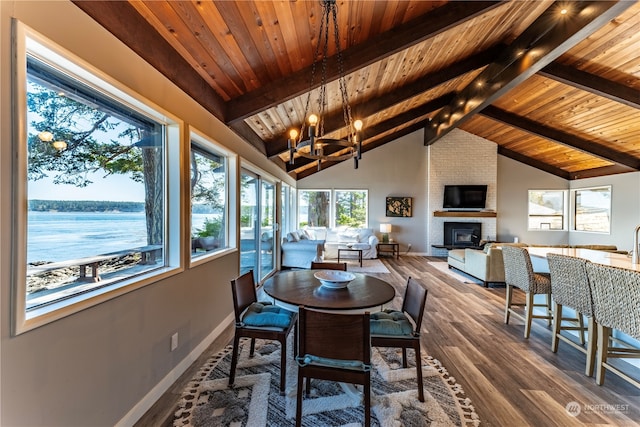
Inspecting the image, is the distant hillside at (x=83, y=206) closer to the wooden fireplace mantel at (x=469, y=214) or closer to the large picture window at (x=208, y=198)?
the large picture window at (x=208, y=198)

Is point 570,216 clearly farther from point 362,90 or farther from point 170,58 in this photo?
point 170,58

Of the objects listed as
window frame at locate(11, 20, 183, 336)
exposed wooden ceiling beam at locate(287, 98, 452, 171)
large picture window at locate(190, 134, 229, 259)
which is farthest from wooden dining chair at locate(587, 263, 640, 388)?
exposed wooden ceiling beam at locate(287, 98, 452, 171)

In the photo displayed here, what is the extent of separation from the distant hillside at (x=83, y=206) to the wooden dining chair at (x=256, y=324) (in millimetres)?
878

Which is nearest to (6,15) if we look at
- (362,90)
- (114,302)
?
(114,302)

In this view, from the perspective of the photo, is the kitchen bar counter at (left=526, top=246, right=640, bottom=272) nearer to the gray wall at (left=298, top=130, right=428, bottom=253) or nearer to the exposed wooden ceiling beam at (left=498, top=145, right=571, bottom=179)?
the gray wall at (left=298, top=130, right=428, bottom=253)

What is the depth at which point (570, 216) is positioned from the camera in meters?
8.51

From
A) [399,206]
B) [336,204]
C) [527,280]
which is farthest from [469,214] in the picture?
[527,280]

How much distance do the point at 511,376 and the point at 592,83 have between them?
495 centimetres

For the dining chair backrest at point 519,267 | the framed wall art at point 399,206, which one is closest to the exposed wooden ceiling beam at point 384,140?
the framed wall art at point 399,206

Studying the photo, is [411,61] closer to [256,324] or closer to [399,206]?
[256,324]

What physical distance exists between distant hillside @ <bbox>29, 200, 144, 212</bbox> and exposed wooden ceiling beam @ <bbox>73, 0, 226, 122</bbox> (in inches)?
38.2

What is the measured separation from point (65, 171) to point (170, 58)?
1.18 m

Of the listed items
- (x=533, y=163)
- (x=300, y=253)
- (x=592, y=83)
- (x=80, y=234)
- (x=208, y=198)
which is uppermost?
(x=592, y=83)

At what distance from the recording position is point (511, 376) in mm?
2256
